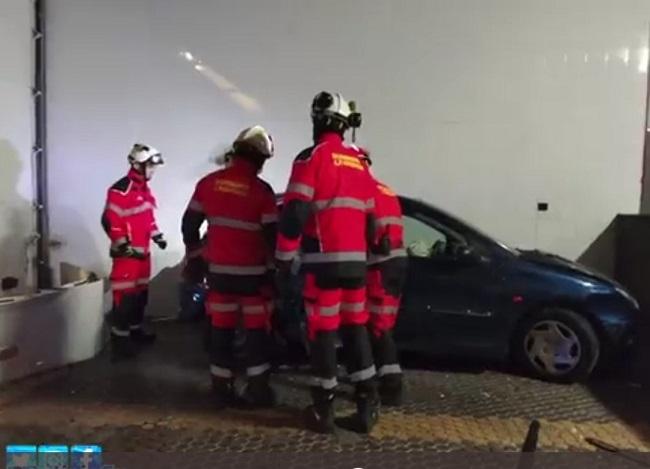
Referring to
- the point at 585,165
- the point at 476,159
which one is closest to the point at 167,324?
the point at 476,159

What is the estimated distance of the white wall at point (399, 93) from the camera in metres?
6.55

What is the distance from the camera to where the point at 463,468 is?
344 centimetres

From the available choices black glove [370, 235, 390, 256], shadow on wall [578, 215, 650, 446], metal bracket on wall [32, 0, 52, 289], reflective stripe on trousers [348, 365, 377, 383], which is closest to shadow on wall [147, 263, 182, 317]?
metal bracket on wall [32, 0, 52, 289]

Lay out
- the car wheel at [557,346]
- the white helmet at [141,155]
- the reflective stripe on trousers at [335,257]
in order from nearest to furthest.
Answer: the reflective stripe on trousers at [335,257]
the car wheel at [557,346]
the white helmet at [141,155]

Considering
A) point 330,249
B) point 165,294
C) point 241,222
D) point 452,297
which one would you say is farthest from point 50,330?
point 452,297

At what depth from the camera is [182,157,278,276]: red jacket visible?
168 inches

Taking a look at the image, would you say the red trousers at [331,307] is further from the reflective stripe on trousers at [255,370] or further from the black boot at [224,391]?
the black boot at [224,391]

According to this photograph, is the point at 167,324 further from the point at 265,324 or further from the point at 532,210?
the point at 532,210

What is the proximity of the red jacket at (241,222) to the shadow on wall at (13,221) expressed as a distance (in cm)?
246

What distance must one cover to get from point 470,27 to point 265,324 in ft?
12.3

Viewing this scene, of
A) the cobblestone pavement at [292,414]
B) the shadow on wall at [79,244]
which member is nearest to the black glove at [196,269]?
the cobblestone pavement at [292,414]

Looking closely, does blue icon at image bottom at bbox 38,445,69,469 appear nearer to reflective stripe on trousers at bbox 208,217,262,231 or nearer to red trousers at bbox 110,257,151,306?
reflective stripe on trousers at bbox 208,217,262,231

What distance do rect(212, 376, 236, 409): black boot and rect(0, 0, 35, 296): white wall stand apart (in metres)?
2.52

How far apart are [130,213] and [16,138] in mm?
1419
